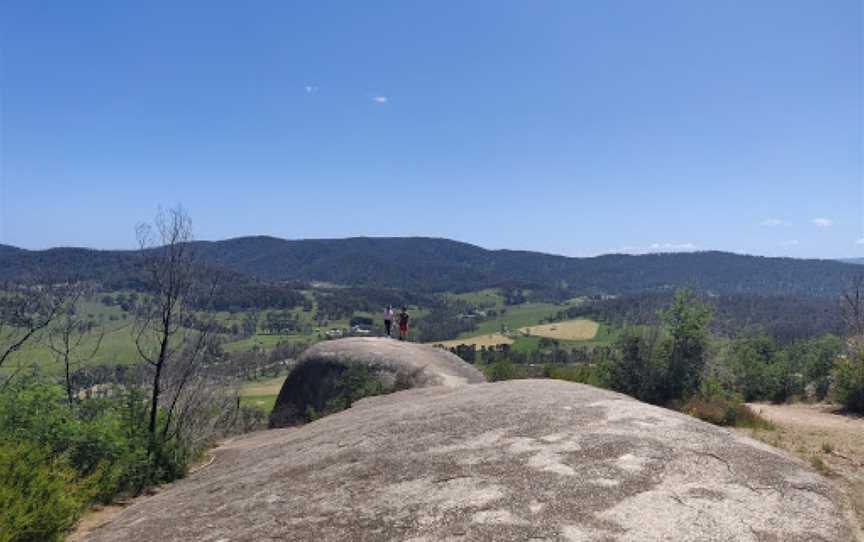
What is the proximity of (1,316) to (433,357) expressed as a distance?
1943 cm

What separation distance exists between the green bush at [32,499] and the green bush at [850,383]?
28.4 m

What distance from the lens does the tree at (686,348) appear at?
1288 inches

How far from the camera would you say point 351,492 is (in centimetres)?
889

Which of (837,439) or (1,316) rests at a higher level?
(1,316)

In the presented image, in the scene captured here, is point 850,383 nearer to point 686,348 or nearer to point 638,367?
point 686,348

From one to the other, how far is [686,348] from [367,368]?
2016 centimetres

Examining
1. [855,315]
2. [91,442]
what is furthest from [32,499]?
[855,315]

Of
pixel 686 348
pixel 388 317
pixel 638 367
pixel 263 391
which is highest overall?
pixel 388 317

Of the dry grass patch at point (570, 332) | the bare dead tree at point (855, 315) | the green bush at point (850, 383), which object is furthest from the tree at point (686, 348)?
the dry grass patch at point (570, 332)

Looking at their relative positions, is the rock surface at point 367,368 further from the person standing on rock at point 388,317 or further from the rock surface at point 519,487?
the rock surface at point 519,487

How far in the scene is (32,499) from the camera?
1002 centimetres

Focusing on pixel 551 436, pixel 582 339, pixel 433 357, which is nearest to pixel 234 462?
pixel 551 436

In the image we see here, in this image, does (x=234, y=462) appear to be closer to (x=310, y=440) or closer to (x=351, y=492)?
(x=310, y=440)

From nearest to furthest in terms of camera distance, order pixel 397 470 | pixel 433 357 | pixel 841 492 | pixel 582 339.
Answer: pixel 841 492 < pixel 397 470 < pixel 433 357 < pixel 582 339
